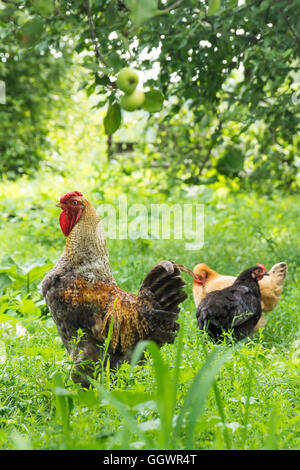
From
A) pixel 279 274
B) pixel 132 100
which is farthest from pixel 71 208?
pixel 279 274

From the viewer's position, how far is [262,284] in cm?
348

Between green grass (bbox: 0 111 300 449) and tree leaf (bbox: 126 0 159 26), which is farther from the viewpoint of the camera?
green grass (bbox: 0 111 300 449)

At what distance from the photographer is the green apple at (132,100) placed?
116 centimetres

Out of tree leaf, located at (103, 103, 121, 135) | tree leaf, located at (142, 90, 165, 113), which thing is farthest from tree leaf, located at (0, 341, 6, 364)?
tree leaf, located at (142, 90, 165, 113)

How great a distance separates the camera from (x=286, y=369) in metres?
2.36

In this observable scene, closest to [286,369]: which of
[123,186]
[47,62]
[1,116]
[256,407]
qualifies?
[256,407]

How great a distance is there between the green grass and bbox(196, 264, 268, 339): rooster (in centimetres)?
9

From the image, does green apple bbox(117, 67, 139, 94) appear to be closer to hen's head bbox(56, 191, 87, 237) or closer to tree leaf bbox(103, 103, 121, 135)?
tree leaf bbox(103, 103, 121, 135)

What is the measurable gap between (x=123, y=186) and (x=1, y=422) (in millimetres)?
6263

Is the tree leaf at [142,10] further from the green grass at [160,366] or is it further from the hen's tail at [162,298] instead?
the hen's tail at [162,298]

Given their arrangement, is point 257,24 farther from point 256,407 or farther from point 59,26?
point 256,407

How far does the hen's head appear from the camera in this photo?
2.51 metres

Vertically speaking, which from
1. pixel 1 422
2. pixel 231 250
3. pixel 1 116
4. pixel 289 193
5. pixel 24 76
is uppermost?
pixel 24 76
